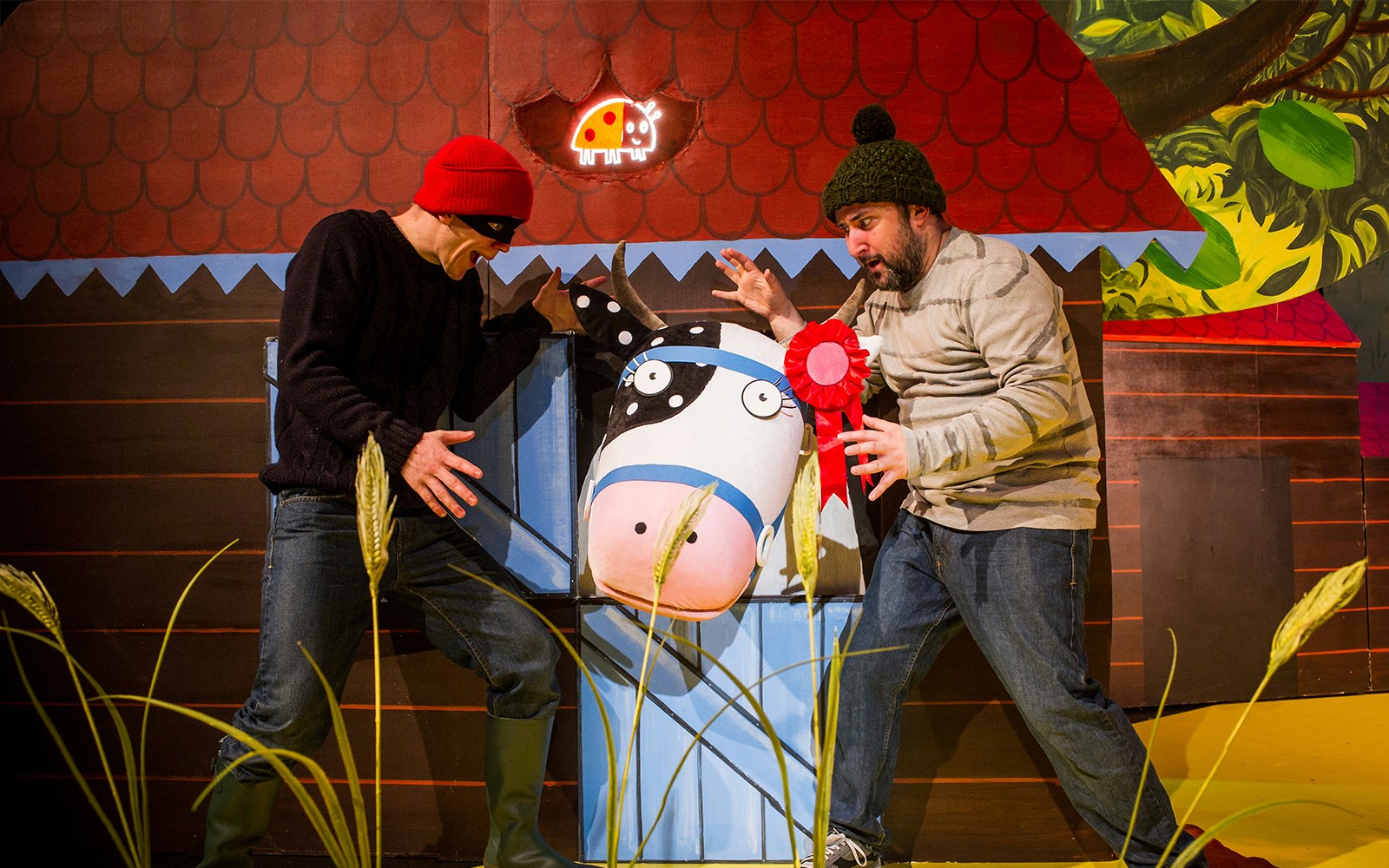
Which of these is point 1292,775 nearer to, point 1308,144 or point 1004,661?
point 1004,661

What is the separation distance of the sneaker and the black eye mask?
1.35 meters

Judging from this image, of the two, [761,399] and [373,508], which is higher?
[761,399]

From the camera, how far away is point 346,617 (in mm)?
1737

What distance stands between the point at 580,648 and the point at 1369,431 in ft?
11.2

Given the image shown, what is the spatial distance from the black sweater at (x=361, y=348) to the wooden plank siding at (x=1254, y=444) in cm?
254

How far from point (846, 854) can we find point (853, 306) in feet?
3.74

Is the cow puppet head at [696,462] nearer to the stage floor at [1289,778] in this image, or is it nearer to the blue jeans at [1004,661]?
the blue jeans at [1004,661]

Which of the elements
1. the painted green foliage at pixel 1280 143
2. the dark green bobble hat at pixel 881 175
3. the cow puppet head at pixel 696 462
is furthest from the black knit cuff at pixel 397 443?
the painted green foliage at pixel 1280 143

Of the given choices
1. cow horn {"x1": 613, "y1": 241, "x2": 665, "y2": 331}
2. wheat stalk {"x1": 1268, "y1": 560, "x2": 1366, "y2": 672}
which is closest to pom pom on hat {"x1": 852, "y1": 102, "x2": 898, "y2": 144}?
cow horn {"x1": 613, "y1": 241, "x2": 665, "y2": 331}

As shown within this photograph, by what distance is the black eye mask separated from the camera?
6.11 ft

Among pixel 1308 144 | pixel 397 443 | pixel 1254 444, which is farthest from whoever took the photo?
pixel 1254 444

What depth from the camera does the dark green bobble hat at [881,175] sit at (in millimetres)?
1809

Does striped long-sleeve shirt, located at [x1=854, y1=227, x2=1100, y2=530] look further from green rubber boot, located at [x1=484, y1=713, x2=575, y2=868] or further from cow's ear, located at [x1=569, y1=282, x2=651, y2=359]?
green rubber boot, located at [x1=484, y1=713, x2=575, y2=868]

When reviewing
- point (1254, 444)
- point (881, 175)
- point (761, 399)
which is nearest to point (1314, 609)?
point (761, 399)
